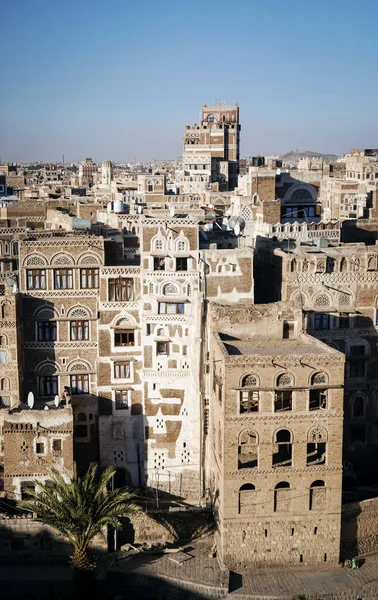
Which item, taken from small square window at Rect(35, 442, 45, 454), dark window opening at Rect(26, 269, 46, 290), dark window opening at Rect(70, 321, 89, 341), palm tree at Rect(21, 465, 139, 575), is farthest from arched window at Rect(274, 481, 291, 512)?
dark window opening at Rect(26, 269, 46, 290)

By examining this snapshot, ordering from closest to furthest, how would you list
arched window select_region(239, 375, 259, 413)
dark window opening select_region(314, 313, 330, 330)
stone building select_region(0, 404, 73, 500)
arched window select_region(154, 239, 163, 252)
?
arched window select_region(239, 375, 259, 413) → stone building select_region(0, 404, 73, 500) → arched window select_region(154, 239, 163, 252) → dark window opening select_region(314, 313, 330, 330)

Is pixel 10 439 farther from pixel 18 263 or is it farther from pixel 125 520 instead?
pixel 18 263

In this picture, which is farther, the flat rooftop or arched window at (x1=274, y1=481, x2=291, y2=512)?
the flat rooftop

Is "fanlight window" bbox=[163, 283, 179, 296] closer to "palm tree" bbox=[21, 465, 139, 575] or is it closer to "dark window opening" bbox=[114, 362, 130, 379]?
"dark window opening" bbox=[114, 362, 130, 379]

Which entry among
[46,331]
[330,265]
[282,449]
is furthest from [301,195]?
[282,449]

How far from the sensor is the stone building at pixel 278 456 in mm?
33906

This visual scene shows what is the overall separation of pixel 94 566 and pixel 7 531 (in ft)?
13.8

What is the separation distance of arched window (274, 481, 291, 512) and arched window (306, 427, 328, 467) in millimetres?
1330

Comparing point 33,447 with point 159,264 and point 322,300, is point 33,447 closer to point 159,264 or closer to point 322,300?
point 159,264

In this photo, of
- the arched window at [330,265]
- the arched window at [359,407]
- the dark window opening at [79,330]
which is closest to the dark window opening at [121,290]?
the dark window opening at [79,330]

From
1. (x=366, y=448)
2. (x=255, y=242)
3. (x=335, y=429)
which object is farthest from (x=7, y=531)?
(x=255, y=242)

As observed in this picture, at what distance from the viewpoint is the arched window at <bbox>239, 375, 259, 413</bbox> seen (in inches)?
1331

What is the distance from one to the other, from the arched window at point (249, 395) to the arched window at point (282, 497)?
346cm

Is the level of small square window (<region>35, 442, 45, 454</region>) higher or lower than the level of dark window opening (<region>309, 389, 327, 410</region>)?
lower
